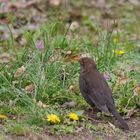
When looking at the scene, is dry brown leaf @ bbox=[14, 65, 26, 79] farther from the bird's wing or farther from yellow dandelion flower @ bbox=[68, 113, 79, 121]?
yellow dandelion flower @ bbox=[68, 113, 79, 121]

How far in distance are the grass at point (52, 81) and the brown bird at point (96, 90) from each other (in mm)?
215

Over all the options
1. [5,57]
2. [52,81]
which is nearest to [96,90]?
[52,81]

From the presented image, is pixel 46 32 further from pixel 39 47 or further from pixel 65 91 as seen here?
pixel 65 91

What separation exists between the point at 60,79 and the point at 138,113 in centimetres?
95

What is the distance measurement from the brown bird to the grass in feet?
0.71

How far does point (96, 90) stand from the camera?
21.0 ft

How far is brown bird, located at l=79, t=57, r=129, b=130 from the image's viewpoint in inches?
246

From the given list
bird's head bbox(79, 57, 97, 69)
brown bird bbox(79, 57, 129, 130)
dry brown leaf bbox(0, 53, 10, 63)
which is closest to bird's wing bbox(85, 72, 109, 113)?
brown bird bbox(79, 57, 129, 130)

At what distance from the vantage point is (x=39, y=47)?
745 cm

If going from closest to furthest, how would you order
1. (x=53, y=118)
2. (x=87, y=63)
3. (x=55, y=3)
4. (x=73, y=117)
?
(x=53, y=118), (x=73, y=117), (x=87, y=63), (x=55, y=3)

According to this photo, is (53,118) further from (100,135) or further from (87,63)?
(87,63)

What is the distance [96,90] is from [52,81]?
694mm

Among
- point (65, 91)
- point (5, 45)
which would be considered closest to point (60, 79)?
point (65, 91)

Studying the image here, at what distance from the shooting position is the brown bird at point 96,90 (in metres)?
6.25
